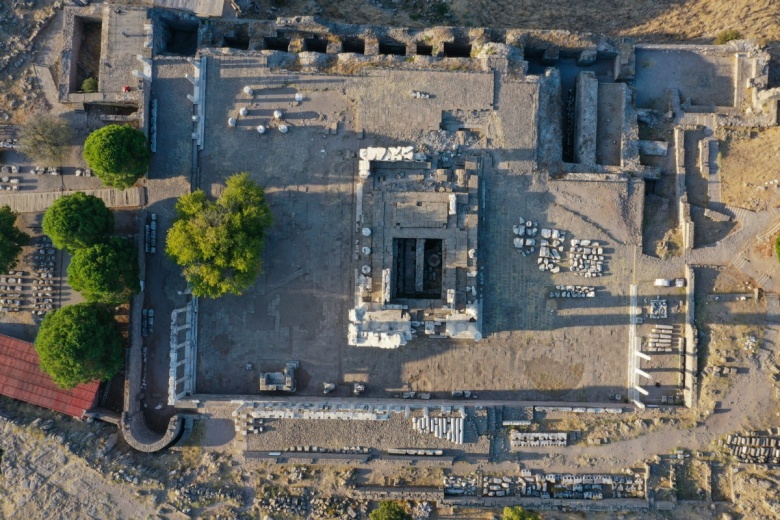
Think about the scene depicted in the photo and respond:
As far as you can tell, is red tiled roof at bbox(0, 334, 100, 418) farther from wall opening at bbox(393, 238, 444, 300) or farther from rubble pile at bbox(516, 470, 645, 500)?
rubble pile at bbox(516, 470, 645, 500)

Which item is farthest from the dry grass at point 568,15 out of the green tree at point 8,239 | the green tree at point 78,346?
the green tree at point 78,346

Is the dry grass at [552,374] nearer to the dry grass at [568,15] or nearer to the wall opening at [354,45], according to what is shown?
the wall opening at [354,45]

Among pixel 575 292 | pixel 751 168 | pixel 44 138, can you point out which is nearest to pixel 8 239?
pixel 44 138

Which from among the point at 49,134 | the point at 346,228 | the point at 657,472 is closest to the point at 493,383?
the point at 657,472

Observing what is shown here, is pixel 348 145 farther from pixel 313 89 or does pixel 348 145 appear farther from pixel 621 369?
pixel 621 369

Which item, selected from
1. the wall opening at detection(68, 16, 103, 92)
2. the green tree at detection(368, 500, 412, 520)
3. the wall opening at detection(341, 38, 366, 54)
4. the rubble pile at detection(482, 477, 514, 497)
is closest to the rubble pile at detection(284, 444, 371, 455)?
the green tree at detection(368, 500, 412, 520)
